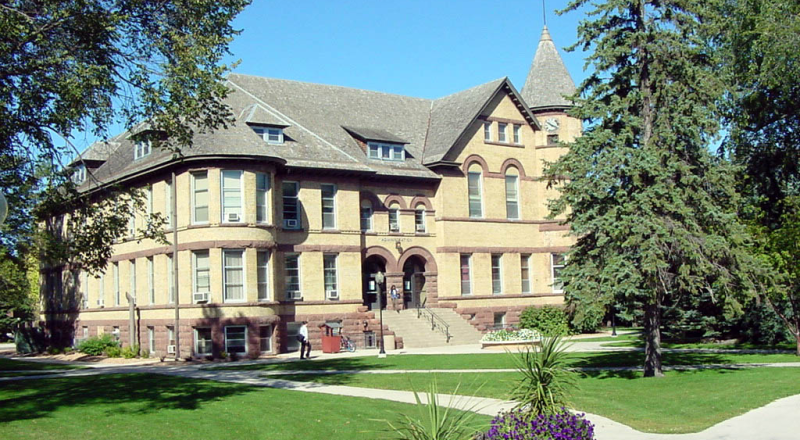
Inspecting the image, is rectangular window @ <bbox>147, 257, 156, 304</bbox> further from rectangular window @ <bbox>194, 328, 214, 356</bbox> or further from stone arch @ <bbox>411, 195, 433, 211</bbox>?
stone arch @ <bbox>411, 195, 433, 211</bbox>

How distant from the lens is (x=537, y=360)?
34.8 feet

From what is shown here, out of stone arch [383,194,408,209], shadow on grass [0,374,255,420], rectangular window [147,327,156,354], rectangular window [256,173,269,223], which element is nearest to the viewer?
shadow on grass [0,374,255,420]

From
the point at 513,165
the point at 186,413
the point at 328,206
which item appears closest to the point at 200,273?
the point at 328,206

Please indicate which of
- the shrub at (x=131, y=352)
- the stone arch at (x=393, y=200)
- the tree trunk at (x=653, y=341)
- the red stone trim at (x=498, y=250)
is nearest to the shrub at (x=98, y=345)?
the shrub at (x=131, y=352)

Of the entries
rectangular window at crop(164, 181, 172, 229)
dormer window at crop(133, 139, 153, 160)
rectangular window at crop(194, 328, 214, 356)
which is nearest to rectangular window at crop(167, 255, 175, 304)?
rectangular window at crop(164, 181, 172, 229)

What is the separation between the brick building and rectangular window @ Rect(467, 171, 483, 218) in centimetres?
7

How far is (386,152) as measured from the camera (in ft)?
139

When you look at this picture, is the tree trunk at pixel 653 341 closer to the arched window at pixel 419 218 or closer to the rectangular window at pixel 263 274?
the rectangular window at pixel 263 274

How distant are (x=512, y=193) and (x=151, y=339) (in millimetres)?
21135

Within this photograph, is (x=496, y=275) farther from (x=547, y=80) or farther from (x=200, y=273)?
(x=200, y=273)

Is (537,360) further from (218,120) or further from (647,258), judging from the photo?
(218,120)

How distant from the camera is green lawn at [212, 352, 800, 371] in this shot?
2578cm

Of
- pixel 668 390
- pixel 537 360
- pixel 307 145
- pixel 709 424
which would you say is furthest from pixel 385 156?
pixel 537 360

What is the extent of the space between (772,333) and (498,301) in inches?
605
